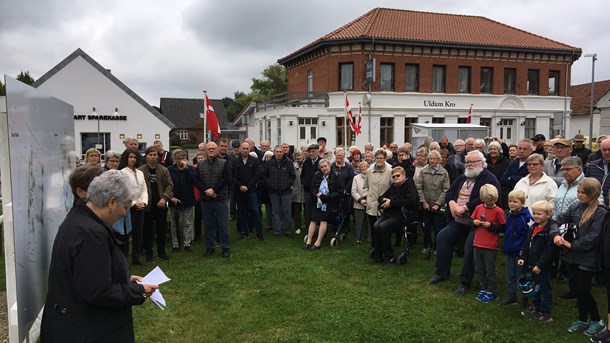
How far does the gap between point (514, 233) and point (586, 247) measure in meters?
0.95

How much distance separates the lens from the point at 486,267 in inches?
236

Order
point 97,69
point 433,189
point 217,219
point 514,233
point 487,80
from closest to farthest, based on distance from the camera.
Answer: point 514,233
point 433,189
point 217,219
point 97,69
point 487,80

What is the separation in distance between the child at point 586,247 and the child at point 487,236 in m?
0.95

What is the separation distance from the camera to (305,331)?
16.6 ft

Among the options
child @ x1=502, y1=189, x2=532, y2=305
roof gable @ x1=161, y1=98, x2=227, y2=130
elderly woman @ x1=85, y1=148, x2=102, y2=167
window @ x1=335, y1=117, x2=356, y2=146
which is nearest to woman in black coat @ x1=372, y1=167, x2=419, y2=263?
child @ x1=502, y1=189, x2=532, y2=305

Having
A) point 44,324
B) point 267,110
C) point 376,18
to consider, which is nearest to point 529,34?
point 376,18

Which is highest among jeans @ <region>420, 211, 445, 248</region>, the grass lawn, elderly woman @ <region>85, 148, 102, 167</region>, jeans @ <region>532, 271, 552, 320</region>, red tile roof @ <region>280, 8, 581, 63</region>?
red tile roof @ <region>280, 8, 581, 63</region>

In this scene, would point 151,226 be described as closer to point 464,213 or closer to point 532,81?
point 464,213

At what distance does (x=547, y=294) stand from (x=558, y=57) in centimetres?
3326

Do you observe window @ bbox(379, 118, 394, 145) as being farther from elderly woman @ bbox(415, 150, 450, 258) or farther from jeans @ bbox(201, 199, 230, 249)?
jeans @ bbox(201, 199, 230, 249)

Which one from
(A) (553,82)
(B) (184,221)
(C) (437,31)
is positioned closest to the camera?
(B) (184,221)

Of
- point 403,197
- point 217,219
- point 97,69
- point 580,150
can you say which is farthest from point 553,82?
point 217,219

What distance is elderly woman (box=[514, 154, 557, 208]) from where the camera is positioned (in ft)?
19.4

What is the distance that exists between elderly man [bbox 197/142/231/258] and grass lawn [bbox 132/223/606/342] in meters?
0.48
